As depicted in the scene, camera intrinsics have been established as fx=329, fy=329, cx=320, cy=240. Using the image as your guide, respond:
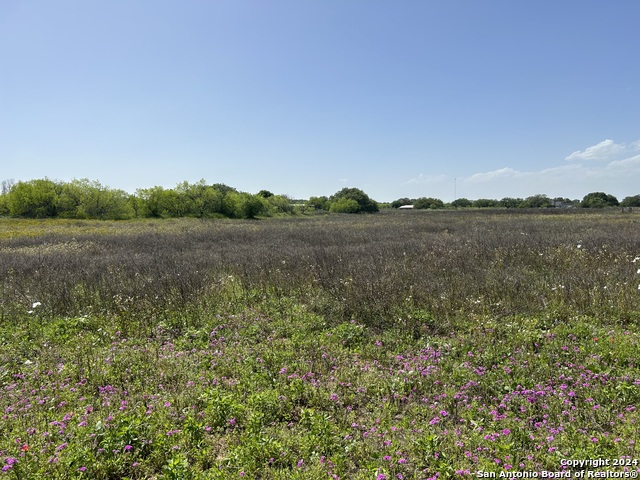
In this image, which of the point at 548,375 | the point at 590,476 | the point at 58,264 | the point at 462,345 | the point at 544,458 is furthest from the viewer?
the point at 58,264

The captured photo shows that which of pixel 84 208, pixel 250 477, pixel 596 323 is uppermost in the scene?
pixel 84 208

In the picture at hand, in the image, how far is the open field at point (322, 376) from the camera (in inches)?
115

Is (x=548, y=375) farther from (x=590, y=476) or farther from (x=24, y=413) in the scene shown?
(x=24, y=413)

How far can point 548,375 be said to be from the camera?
406 cm

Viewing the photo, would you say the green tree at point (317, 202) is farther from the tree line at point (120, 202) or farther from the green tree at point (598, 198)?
the green tree at point (598, 198)

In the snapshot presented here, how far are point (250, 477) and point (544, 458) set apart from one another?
2498 millimetres

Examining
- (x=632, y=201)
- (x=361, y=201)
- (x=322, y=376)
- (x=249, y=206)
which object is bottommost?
(x=322, y=376)

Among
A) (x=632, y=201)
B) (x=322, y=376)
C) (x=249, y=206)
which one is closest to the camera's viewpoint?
(x=322, y=376)

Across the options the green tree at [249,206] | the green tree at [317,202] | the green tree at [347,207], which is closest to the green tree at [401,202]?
the green tree at [317,202]

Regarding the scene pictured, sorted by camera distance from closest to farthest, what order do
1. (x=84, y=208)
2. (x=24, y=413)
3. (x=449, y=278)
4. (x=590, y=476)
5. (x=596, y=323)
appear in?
(x=590, y=476) → (x=24, y=413) → (x=596, y=323) → (x=449, y=278) → (x=84, y=208)

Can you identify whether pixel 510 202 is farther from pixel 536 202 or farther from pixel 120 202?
pixel 120 202

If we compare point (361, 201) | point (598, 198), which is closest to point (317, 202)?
point (361, 201)

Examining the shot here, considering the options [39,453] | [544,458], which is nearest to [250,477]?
[39,453]

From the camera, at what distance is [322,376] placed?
172 inches
